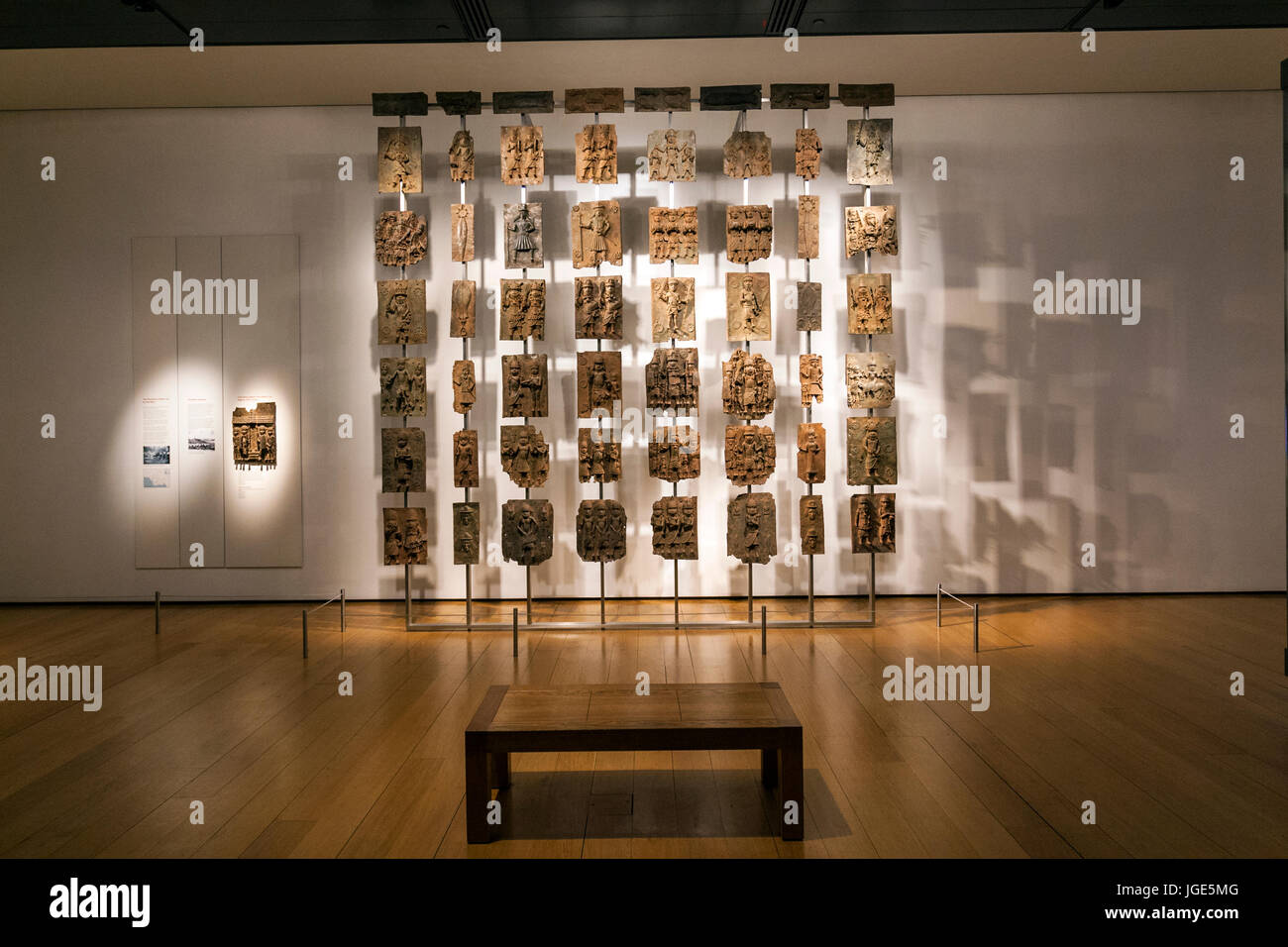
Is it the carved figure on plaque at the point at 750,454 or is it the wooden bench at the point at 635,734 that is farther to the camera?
the carved figure on plaque at the point at 750,454

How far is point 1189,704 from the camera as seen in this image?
505 cm

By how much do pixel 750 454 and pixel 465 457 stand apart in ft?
6.97

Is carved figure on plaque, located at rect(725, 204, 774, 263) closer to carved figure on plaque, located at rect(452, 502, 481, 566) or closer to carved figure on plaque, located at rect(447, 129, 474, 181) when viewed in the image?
carved figure on plaque, located at rect(447, 129, 474, 181)

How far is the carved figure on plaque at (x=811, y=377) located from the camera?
7082mm

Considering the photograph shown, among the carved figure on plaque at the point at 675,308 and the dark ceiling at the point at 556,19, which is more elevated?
the dark ceiling at the point at 556,19

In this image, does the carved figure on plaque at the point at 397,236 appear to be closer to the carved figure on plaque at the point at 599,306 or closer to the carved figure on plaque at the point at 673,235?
the carved figure on plaque at the point at 599,306

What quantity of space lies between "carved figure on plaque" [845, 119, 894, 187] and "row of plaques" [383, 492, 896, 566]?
2.37 metres

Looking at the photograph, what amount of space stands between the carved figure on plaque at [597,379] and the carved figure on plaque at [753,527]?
4.03 feet

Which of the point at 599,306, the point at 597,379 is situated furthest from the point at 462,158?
the point at 597,379

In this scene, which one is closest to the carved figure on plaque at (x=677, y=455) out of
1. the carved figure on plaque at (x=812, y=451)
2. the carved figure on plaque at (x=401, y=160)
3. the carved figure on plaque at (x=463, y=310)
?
the carved figure on plaque at (x=812, y=451)

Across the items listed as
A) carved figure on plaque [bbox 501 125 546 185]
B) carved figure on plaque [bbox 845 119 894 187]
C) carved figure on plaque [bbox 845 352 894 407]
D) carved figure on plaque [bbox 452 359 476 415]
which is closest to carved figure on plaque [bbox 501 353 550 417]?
carved figure on plaque [bbox 452 359 476 415]

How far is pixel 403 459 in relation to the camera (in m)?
7.01

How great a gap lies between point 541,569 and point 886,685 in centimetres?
357
